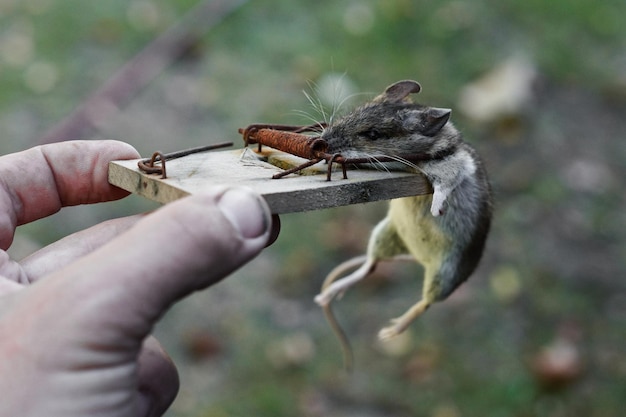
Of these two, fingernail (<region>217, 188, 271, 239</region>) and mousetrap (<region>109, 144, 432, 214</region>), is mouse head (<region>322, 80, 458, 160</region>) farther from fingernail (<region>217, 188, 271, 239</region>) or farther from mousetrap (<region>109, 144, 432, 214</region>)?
fingernail (<region>217, 188, 271, 239</region>)

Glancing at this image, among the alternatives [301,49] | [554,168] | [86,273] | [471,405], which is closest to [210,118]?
[301,49]

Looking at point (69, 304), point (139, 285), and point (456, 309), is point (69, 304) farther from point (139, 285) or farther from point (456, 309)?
point (456, 309)

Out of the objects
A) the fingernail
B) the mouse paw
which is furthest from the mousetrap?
the mouse paw

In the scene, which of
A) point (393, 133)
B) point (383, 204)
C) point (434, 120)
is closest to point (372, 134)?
point (393, 133)

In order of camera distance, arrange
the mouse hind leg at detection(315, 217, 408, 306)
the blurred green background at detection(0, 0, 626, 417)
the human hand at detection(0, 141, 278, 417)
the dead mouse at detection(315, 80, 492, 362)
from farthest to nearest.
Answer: the blurred green background at detection(0, 0, 626, 417) < the mouse hind leg at detection(315, 217, 408, 306) < the dead mouse at detection(315, 80, 492, 362) < the human hand at detection(0, 141, 278, 417)

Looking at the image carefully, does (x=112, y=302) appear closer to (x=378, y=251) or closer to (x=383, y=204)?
(x=378, y=251)

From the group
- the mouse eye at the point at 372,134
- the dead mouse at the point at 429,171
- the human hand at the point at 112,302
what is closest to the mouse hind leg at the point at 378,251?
the dead mouse at the point at 429,171
